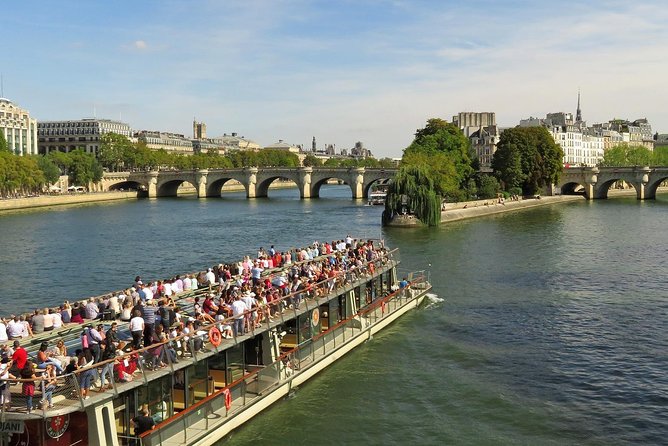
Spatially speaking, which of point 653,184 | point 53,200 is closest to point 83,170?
point 53,200

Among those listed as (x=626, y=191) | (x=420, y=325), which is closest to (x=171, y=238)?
(x=420, y=325)

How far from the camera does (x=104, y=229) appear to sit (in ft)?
192

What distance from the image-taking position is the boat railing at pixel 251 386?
13.7 metres

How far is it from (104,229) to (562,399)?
154 feet

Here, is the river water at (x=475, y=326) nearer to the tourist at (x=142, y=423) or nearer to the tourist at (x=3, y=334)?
the tourist at (x=142, y=423)

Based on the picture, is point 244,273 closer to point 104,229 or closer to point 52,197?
point 104,229

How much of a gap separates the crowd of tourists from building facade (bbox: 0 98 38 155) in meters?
124

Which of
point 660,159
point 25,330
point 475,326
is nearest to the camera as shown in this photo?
point 25,330

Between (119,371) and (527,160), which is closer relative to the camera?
(119,371)

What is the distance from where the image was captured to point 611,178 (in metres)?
93.3

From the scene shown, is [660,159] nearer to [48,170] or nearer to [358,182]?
[358,182]

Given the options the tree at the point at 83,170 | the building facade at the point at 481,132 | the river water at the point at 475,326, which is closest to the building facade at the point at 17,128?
the tree at the point at 83,170

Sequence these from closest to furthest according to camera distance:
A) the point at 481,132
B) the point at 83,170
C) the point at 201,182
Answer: the point at 83,170
the point at 201,182
the point at 481,132

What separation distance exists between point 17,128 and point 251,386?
137249mm
